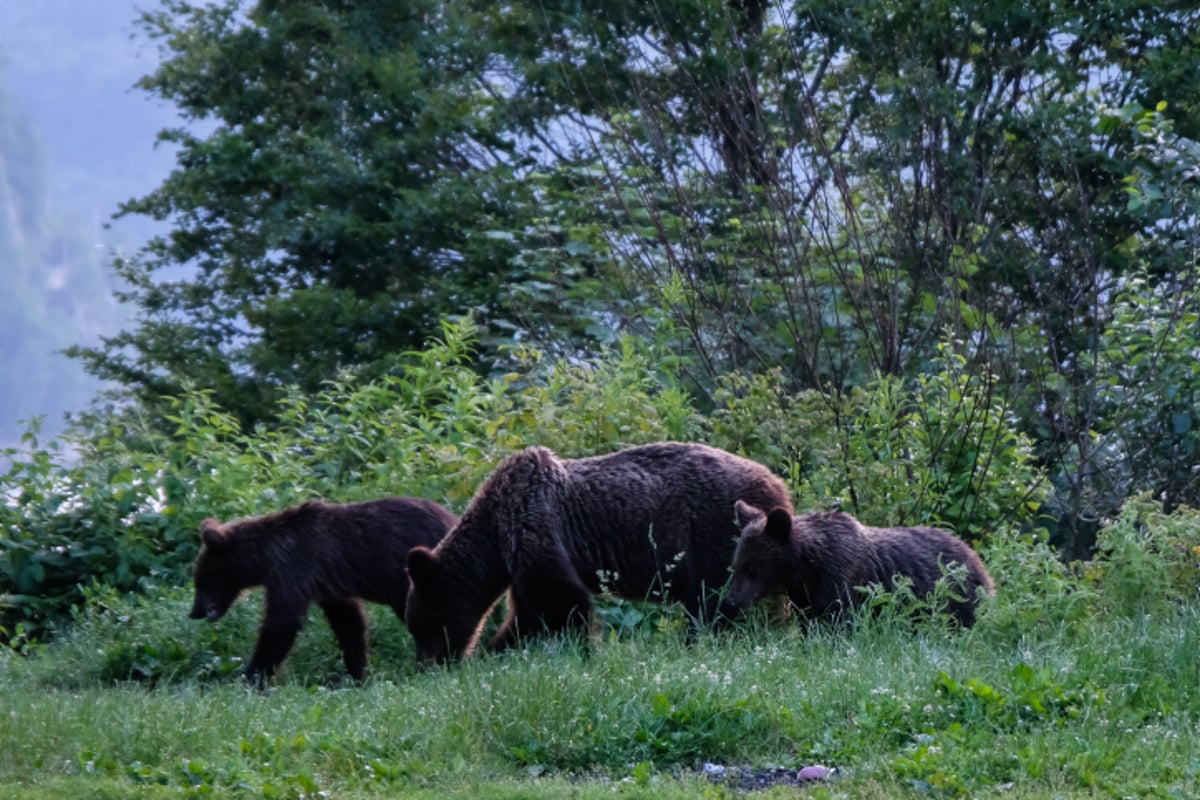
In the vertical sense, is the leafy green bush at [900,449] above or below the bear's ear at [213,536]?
below

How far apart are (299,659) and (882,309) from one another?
5.94 meters

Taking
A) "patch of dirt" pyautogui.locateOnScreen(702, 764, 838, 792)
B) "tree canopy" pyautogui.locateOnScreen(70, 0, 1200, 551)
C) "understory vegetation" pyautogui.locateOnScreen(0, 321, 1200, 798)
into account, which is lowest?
"patch of dirt" pyautogui.locateOnScreen(702, 764, 838, 792)

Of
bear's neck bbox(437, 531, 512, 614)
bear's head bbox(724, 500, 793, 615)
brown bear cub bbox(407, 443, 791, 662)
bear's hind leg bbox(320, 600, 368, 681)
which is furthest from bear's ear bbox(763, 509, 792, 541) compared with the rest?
bear's hind leg bbox(320, 600, 368, 681)

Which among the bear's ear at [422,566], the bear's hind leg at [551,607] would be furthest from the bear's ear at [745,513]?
the bear's ear at [422,566]

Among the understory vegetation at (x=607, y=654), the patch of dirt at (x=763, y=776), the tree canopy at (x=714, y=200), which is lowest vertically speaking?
the patch of dirt at (x=763, y=776)

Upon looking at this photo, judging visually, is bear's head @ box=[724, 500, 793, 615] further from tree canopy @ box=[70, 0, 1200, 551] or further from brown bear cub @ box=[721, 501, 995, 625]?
tree canopy @ box=[70, 0, 1200, 551]

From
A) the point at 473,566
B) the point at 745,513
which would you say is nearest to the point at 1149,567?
the point at 745,513

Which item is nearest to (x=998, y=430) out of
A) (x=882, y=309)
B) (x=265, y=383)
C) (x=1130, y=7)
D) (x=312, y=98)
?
(x=882, y=309)

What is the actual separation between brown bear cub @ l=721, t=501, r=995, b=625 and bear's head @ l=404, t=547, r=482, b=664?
1.88 metres

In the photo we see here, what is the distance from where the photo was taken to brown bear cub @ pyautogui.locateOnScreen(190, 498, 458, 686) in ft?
35.7

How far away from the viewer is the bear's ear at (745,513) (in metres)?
10.1

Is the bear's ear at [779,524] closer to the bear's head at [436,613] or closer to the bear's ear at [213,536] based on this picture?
the bear's head at [436,613]

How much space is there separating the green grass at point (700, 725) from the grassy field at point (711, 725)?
0.01m

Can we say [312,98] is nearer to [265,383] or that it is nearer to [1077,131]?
[265,383]
